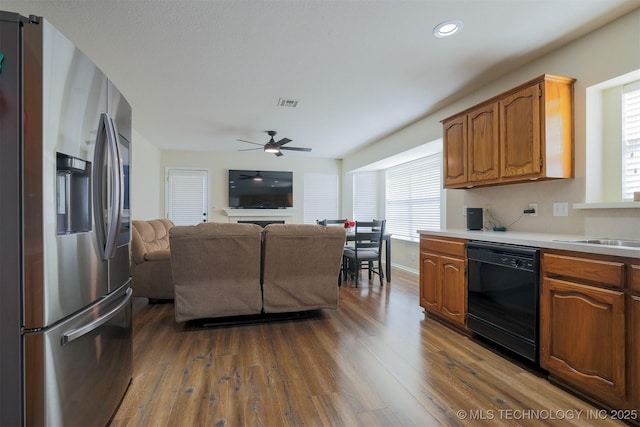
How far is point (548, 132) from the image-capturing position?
7.80 feet

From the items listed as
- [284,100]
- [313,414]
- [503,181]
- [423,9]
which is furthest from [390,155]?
[313,414]

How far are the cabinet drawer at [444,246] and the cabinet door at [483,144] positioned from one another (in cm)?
68

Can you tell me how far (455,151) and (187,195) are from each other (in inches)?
226

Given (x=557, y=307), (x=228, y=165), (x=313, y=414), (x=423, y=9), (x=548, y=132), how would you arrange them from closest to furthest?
1. (x=313, y=414)
2. (x=557, y=307)
3. (x=423, y=9)
4. (x=548, y=132)
5. (x=228, y=165)

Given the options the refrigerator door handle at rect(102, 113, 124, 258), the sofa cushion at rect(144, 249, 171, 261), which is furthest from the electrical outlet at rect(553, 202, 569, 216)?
the sofa cushion at rect(144, 249, 171, 261)

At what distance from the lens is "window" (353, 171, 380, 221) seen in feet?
23.3

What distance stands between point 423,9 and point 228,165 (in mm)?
5750

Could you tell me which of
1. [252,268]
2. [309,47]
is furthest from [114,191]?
[309,47]

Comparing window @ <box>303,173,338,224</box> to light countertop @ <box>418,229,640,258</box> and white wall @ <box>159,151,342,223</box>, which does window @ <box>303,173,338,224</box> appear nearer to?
white wall @ <box>159,151,342,223</box>

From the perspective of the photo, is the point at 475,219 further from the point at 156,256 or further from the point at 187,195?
the point at 187,195

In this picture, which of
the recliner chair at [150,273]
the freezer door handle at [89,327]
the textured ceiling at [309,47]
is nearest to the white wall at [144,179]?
the textured ceiling at [309,47]

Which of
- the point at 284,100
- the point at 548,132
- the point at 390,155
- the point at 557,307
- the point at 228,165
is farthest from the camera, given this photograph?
the point at 228,165

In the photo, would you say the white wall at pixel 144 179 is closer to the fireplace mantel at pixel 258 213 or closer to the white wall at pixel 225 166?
the white wall at pixel 225 166

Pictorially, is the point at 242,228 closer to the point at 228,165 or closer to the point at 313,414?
the point at 313,414
